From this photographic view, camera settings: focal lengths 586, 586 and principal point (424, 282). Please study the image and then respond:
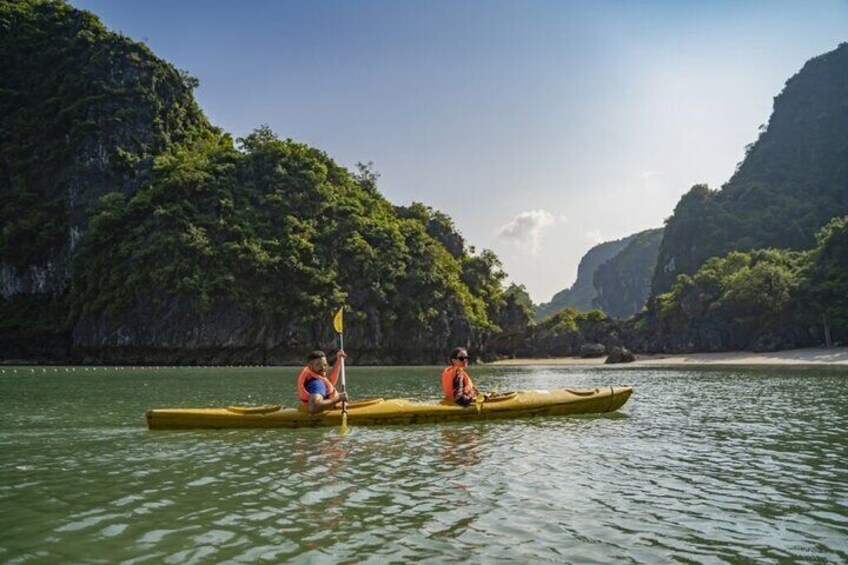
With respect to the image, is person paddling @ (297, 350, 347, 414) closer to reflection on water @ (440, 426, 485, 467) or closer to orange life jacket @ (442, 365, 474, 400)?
reflection on water @ (440, 426, 485, 467)

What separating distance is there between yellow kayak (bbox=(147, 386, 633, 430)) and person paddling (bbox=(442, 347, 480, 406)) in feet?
0.68

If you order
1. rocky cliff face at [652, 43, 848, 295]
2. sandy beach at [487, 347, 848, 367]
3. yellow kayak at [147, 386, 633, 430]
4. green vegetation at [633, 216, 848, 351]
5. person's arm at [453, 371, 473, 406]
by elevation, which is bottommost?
sandy beach at [487, 347, 848, 367]

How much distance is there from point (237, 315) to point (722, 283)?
5561cm

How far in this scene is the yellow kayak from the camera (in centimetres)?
1366

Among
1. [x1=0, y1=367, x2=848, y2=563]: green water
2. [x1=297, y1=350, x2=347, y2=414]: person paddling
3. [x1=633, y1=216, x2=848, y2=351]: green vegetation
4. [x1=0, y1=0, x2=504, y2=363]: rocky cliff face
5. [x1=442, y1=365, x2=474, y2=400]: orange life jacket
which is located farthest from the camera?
[x1=0, y1=0, x2=504, y2=363]: rocky cliff face

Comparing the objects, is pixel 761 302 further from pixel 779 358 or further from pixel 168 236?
pixel 168 236

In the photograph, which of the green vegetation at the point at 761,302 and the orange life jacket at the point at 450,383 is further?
the green vegetation at the point at 761,302

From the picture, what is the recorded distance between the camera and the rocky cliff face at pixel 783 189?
9256 centimetres

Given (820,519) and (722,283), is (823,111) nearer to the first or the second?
(722,283)

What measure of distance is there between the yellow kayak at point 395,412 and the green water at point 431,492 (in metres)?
0.33

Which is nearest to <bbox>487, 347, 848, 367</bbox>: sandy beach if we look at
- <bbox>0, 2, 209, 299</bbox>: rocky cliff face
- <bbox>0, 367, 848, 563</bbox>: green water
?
<bbox>0, 367, 848, 563</bbox>: green water

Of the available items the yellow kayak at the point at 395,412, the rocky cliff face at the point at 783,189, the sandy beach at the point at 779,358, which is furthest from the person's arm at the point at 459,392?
the rocky cliff face at the point at 783,189

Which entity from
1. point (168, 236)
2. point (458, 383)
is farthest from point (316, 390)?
point (168, 236)

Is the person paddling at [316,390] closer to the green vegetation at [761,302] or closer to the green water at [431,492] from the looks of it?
the green water at [431,492]
